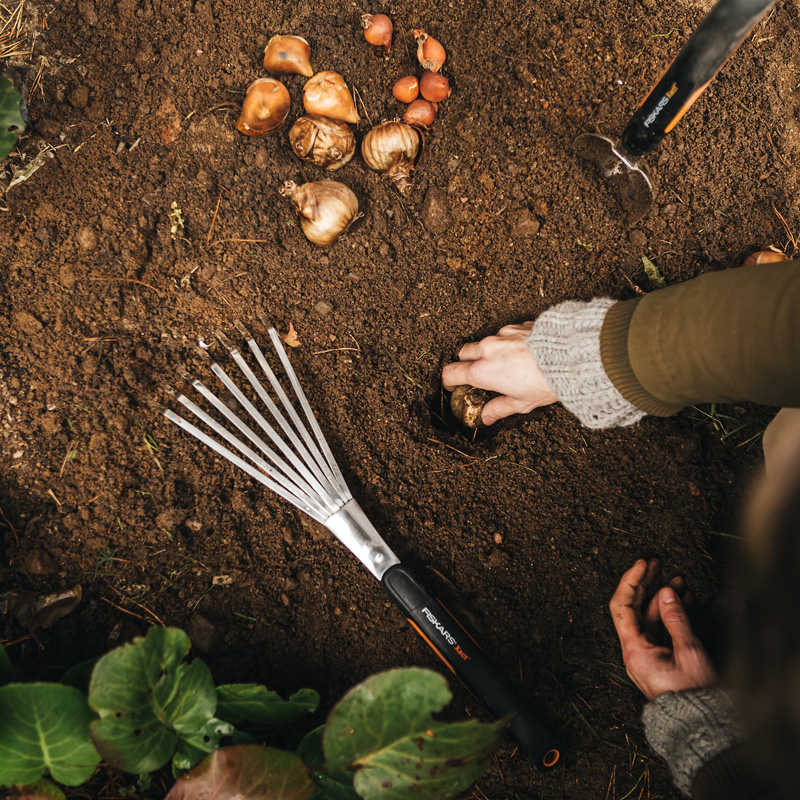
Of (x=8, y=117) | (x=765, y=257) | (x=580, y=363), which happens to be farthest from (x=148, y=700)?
(x=765, y=257)

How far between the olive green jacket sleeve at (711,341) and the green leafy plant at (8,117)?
1458 mm

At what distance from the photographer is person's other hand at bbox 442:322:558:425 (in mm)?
1254

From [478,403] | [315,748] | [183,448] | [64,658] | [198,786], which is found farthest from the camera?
[478,403]

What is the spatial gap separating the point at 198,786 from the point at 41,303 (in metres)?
1.12

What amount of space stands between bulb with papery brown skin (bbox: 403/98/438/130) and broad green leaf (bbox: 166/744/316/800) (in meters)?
1.49

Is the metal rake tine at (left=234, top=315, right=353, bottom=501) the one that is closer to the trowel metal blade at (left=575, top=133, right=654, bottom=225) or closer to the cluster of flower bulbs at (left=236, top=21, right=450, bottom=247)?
the cluster of flower bulbs at (left=236, top=21, right=450, bottom=247)

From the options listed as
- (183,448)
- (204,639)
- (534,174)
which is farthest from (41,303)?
(534,174)

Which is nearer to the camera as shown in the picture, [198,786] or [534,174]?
[198,786]

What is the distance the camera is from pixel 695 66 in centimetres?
103

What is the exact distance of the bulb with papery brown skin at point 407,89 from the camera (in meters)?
1.36

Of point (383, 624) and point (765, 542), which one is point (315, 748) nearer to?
point (383, 624)

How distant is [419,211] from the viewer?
141 cm

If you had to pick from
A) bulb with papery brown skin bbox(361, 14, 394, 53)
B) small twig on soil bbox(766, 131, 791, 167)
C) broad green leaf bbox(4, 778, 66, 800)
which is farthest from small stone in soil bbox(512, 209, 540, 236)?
broad green leaf bbox(4, 778, 66, 800)

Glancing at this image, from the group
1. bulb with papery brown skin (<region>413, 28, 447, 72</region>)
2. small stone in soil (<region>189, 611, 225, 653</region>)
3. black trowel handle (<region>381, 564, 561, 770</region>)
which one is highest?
bulb with papery brown skin (<region>413, 28, 447, 72</region>)
